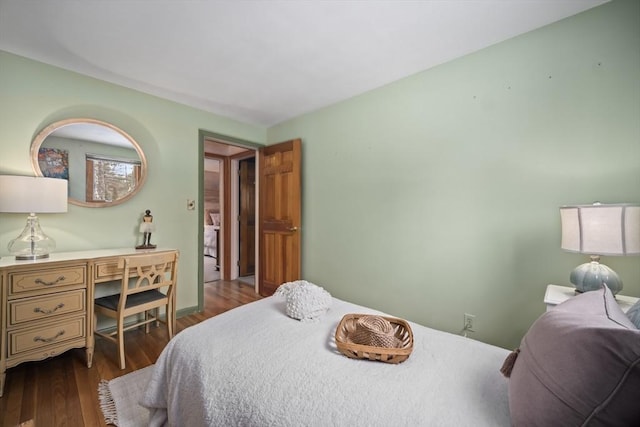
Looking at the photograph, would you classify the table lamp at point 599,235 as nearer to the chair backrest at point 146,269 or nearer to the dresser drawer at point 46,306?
the chair backrest at point 146,269

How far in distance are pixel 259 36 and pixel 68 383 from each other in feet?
9.11

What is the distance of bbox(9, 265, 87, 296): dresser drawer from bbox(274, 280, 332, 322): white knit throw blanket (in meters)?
1.65

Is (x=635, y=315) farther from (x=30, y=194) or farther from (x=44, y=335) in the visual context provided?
(x=30, y=194)

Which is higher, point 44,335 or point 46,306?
point 46,306

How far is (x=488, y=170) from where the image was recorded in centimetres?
199

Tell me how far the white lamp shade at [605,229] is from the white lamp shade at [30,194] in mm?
3341

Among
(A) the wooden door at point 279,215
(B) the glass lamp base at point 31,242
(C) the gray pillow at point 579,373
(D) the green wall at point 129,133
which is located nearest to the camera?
(C) the gray pillow at point 579,373

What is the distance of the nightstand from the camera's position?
52.7 inches

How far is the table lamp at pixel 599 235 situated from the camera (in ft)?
3.97

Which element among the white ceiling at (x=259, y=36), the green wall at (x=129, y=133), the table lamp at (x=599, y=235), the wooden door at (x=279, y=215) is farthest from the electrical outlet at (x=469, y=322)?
the green wall at (x=129, y=133)

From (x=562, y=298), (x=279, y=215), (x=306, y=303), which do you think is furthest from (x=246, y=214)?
(x=562, y=298)

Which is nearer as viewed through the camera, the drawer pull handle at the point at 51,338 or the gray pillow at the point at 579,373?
the gray pillow at the point at 579,373

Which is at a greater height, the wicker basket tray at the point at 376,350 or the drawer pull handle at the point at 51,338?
the wicker basket tray at the point at 376,350

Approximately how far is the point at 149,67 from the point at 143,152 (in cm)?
83
